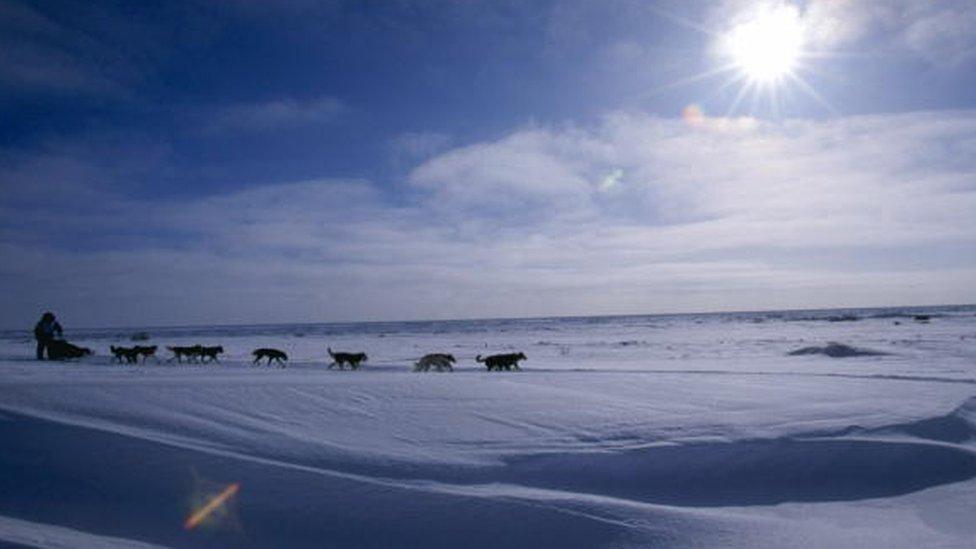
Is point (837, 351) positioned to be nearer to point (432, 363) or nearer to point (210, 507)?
point (432, 363)

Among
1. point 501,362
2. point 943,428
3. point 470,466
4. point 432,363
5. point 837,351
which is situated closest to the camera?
point 470,466

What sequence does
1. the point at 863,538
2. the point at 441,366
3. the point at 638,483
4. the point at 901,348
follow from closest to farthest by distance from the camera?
the point at 863,538
the point at 638,483
the point at 441,366
the point at 901,348

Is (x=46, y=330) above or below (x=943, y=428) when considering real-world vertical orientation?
above

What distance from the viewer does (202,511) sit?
11.2ft

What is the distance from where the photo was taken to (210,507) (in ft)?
11.4

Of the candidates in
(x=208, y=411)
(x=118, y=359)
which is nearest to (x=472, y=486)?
(x=208, y=411)

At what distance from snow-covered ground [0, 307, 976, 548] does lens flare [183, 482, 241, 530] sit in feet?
0.17

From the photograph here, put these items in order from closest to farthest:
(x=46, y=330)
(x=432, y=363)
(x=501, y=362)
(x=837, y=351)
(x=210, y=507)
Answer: (x=210, y=507)
(x=432, y=363)
(x=501, y=362)
(x=46, y=330)
(x=837, y=351)

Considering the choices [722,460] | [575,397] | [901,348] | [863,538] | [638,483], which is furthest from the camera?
[901,348]

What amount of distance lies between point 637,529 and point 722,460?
1491 millimetres

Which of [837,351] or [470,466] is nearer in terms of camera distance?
[470,466]

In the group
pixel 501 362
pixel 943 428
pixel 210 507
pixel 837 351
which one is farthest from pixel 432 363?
pixel 837 351

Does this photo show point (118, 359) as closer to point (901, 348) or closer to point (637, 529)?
point (637, 529)

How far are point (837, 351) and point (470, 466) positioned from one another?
15.6 metres
